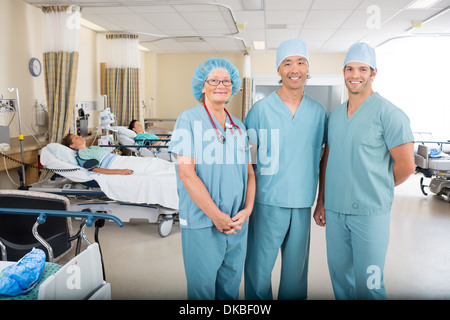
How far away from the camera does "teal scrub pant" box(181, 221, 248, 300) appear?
1603mm

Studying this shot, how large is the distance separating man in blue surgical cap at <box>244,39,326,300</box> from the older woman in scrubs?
12 centimetres

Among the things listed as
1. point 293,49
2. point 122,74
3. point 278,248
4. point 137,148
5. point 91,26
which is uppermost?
point 91,26

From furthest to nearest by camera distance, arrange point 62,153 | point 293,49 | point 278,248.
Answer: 1. point 62,153
2. point 278,248
3. point 293,49

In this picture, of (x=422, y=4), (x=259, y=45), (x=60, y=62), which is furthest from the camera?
(x=259, y=45)

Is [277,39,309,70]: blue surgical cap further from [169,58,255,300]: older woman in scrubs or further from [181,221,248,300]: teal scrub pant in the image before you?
[181,221,248,300]: teal scrub pant

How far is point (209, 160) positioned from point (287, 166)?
409 millimetres

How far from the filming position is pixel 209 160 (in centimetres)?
156

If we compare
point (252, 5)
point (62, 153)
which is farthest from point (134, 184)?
point (252, 5)

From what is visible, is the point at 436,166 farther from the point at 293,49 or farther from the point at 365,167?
the point at 293,49

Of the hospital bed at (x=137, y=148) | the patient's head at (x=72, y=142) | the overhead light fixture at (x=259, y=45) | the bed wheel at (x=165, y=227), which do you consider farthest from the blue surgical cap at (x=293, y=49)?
the overhead light fixture at (x=259, y=45)

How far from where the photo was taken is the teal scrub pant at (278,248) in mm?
1763

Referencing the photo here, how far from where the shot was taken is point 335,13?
473 centimetres

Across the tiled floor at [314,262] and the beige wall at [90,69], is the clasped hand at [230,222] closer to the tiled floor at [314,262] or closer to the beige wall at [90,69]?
the tiled floor at [314,262]

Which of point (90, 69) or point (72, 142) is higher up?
point (90, 69)
